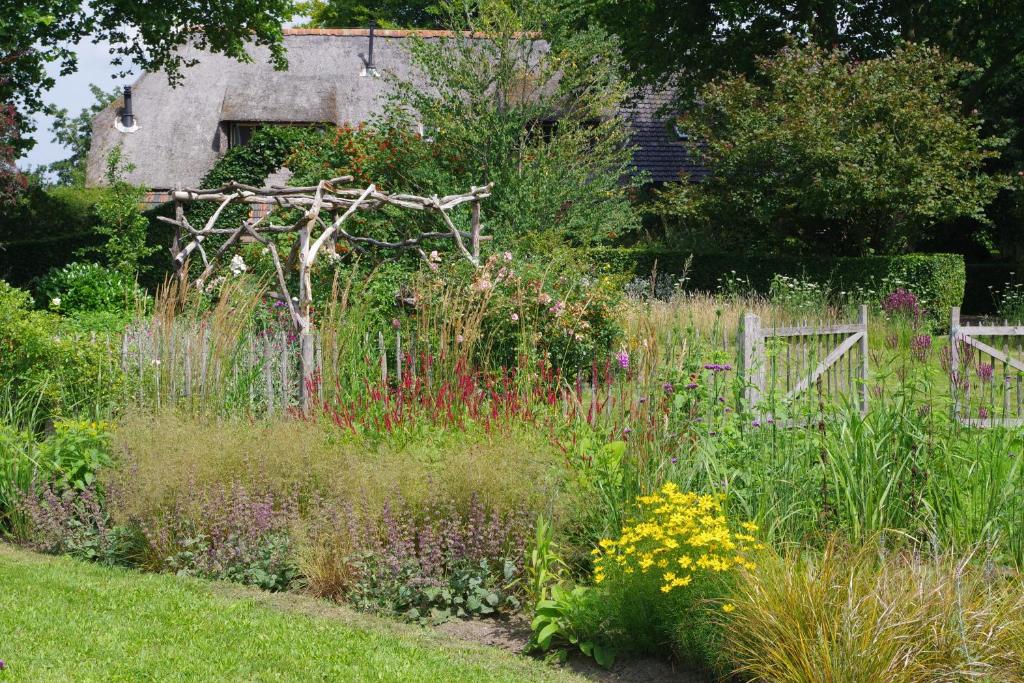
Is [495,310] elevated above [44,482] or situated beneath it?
elevated above

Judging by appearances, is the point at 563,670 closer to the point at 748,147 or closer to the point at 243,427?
the point at 243,427

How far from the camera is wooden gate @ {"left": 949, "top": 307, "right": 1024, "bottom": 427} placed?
18.4 ft

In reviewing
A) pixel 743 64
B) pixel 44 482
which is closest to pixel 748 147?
pixel 743 64

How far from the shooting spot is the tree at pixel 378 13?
122 feet

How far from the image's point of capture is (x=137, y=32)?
1986 cm

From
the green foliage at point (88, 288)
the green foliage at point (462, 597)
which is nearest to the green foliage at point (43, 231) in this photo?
the green foliage at point (88, 288)

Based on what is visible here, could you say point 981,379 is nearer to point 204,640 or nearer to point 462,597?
point 462,597

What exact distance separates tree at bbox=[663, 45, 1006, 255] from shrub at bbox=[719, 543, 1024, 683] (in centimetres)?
1473

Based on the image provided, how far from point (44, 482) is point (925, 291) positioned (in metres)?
15.3

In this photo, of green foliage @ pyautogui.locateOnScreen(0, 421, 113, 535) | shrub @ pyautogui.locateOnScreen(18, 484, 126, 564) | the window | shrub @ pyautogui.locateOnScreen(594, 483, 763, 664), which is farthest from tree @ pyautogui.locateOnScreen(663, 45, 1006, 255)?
shrub @ pyautogui.locateOnScreen(594, 483, 763, 664)

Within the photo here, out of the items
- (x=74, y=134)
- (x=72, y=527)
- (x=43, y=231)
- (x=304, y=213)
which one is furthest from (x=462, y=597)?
(x=74, y=134)

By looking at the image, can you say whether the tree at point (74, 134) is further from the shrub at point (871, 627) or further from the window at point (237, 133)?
the shrub at point (871, 627)

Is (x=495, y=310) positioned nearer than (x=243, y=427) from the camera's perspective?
No

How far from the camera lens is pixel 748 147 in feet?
61.5
